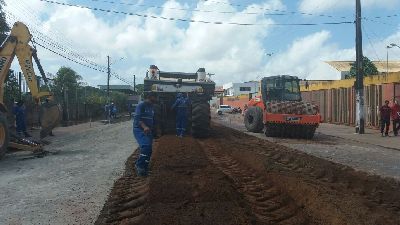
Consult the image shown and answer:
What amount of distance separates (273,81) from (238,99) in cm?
5074

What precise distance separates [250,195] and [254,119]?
14671mm

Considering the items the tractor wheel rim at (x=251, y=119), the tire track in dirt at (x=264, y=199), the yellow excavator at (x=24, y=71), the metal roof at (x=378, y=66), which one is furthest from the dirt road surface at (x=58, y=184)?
the metal roof at (x=378, y=66)

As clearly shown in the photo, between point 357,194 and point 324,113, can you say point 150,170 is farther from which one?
point 324,113

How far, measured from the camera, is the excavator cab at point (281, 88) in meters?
20.7

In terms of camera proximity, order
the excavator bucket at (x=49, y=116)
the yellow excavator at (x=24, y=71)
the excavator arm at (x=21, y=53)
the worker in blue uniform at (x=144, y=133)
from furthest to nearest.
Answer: the excavator bucket at (x=49, y=116)
the excavator arm at (x=21, y=53)
the yellow excavator at (x=24, y=71)
the worker in blue uniform at (x=144, y=133)

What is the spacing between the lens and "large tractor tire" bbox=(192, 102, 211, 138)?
1645 cm

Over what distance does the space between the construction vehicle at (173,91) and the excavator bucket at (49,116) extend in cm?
359

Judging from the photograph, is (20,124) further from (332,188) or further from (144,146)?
(332,188)

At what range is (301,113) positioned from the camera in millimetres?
18781

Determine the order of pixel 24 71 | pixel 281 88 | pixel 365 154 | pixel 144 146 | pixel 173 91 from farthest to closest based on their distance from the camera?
pixel 281 88 < pixel 173 91 < pixel 24 71 < pixel 365 154 < pixel 144 146

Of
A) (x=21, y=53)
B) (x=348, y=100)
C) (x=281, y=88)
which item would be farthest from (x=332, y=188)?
(x=348, y=100)

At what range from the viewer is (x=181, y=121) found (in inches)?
663

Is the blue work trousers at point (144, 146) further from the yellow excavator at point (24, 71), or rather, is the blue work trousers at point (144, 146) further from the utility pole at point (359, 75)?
the utility pole at point (359, 75)

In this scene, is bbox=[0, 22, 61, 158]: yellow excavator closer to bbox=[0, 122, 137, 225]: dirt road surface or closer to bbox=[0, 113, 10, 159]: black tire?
bbox=[0, 113, 10, 159]: black tire
